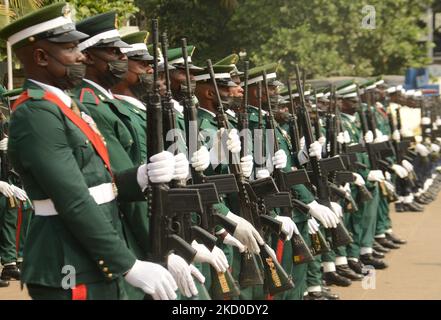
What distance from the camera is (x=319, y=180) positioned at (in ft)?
29.2

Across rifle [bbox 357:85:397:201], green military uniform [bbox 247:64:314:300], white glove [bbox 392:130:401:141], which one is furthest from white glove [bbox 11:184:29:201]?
white glove [bbox 392:130:401:141]

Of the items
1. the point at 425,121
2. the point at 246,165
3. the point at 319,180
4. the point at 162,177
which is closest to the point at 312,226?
the point at 319,180

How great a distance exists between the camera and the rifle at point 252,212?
273 inches

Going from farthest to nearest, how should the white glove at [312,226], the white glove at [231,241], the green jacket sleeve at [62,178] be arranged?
the white glove at [312,226], the white glove at [231,241], the green jacket sleeve at [62,178]

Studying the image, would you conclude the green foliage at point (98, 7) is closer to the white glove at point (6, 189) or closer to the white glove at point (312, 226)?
the white glove at point (6, 189)

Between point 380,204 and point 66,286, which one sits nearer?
point 66,286

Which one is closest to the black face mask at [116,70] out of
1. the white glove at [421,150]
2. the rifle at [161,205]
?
the rifle at [161,205]

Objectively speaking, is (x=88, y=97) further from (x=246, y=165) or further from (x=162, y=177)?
(x=246, y=165)

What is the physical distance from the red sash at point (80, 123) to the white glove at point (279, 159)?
350 centimetres

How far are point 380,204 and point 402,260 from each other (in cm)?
111

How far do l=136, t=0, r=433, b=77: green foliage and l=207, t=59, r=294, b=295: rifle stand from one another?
12.8 meters

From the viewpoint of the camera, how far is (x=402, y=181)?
16.6 meters

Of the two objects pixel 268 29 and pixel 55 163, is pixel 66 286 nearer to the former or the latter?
pixel 55 163
